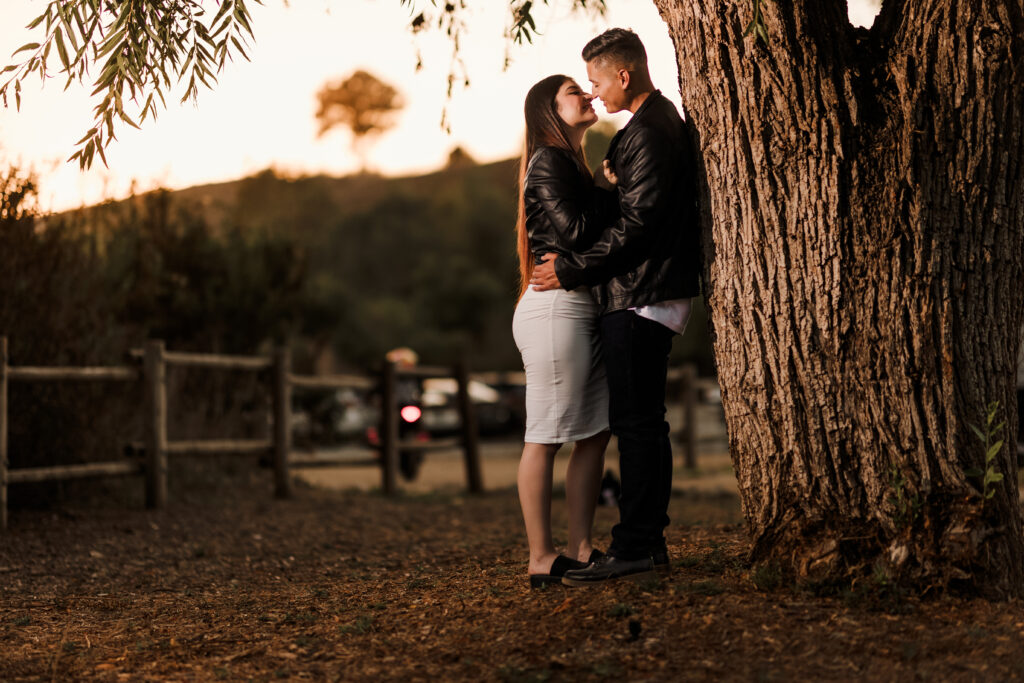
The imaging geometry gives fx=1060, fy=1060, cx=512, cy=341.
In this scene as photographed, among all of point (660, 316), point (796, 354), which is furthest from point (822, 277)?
point (660, 316)

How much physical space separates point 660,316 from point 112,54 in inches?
100

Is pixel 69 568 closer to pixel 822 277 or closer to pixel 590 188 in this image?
pixel 590 188

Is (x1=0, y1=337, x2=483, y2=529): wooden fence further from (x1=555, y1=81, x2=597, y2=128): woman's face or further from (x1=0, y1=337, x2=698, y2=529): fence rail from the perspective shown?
(x1=555, y1=81, x2=597, y2=128): woman's face

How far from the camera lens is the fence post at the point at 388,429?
11.3m

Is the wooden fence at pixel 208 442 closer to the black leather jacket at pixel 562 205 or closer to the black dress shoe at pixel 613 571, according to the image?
the black leather jacket at pixel 562 205

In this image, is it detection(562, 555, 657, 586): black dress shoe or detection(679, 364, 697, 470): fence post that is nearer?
detection(562, 555, 657, 586): black dress shoe

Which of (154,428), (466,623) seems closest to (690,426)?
(154,428)

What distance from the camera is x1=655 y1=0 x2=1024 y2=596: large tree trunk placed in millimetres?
3545

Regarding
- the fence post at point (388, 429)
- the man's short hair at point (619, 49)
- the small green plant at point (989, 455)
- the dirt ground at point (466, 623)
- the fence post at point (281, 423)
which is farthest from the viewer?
the fence post at point (388, 429)

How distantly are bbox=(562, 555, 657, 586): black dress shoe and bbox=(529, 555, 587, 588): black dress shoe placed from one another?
8cm

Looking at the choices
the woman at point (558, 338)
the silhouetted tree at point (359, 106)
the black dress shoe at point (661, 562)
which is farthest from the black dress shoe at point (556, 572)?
the silhouetted tree at point (359, 106)

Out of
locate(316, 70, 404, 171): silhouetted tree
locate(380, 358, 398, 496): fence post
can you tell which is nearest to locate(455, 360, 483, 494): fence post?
locate(380, 358, 398, 496): fence post

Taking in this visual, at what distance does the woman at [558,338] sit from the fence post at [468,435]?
781 centimetres

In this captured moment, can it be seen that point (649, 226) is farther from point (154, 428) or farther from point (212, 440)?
point (212, 440)
